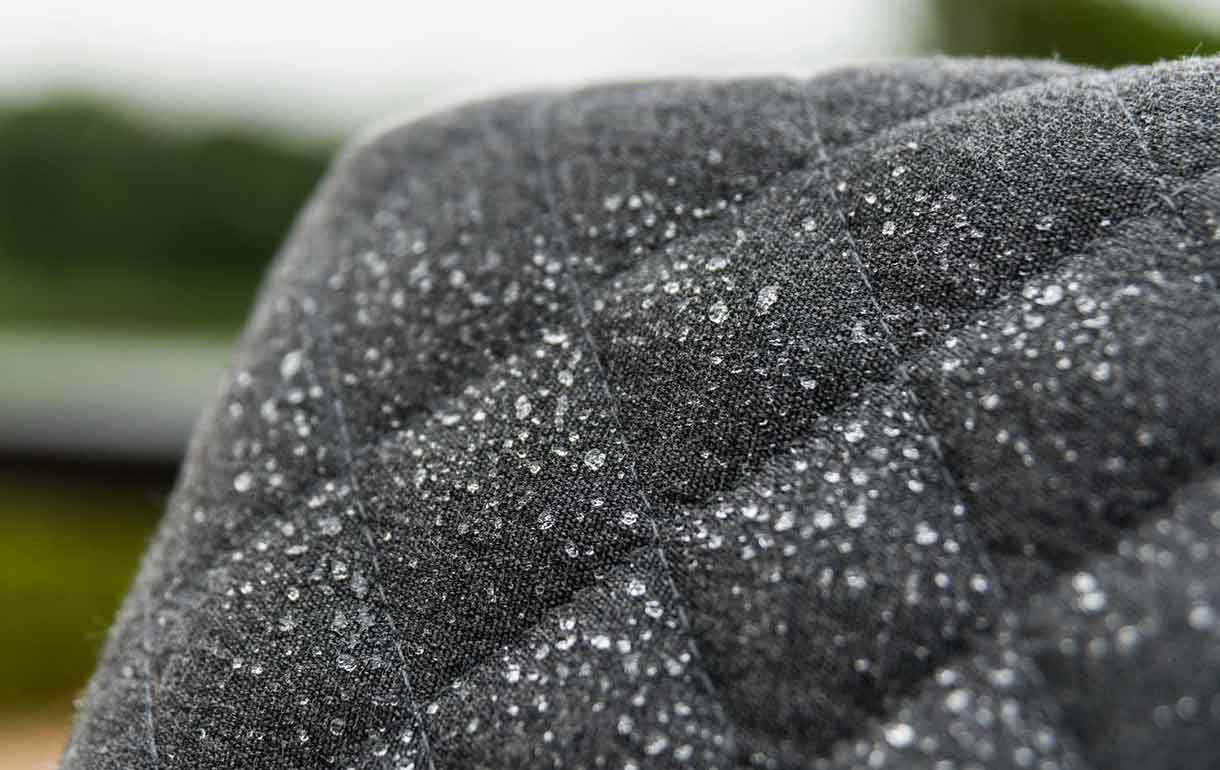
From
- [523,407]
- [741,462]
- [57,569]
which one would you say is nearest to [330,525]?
[523,407]

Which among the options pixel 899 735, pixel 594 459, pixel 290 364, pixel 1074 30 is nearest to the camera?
pixel 899 735

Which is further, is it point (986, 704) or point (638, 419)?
point (638, 419)

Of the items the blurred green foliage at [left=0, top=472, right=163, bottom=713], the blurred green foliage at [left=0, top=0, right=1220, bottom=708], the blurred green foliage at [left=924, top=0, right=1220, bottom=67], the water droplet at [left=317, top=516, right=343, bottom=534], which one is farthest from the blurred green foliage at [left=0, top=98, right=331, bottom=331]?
the water droplet at [left=317, top=516, right=343, bottom=534]

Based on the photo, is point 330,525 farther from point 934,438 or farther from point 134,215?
point 134,215

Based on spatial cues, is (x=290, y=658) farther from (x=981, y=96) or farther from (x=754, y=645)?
(x=981, y=96)

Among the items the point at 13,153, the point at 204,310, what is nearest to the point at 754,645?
the point at 204,310

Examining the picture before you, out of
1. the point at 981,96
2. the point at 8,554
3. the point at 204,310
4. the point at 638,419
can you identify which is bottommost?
the point at 204,310

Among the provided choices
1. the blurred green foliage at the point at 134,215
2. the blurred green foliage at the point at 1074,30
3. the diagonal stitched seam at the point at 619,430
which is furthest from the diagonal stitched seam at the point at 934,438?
the blurred green foliage at the point at 134,215
